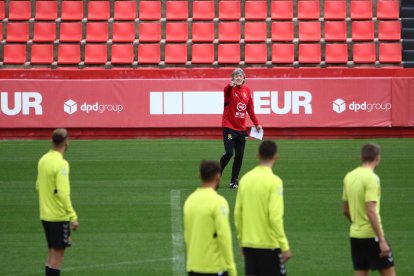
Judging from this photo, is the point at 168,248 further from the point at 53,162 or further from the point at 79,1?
the point at 79,1

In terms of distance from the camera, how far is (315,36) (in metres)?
32.1

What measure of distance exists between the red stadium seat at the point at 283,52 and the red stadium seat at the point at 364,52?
77.4 inches

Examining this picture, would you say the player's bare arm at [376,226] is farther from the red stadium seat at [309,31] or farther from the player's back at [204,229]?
the red stadium seat at [309,31]

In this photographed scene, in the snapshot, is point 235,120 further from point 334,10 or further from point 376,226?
point 334,10

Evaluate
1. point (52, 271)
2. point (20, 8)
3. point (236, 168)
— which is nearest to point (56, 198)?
point (52, 271)

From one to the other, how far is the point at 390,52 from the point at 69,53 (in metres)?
10.0

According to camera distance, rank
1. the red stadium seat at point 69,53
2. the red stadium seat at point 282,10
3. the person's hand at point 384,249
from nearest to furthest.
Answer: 1. the person's hand at point 384,249
2. the red stadium seat at point 69,53
3. the red stadium seat at point 282,10

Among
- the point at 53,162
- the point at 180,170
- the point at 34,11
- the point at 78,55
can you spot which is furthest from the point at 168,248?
the point at 34,11

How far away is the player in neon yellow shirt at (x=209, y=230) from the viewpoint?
344 inches

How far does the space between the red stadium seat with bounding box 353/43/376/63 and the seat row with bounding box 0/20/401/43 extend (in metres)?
0.28

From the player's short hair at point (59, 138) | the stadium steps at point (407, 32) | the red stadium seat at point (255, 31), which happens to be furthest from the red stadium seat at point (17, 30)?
the player's short hair at point (59, 138)

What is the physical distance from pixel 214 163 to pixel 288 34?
77.5 ft

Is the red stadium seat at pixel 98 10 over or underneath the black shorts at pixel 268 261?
over

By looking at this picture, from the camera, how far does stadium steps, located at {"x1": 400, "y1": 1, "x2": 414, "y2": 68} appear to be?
104 feet
